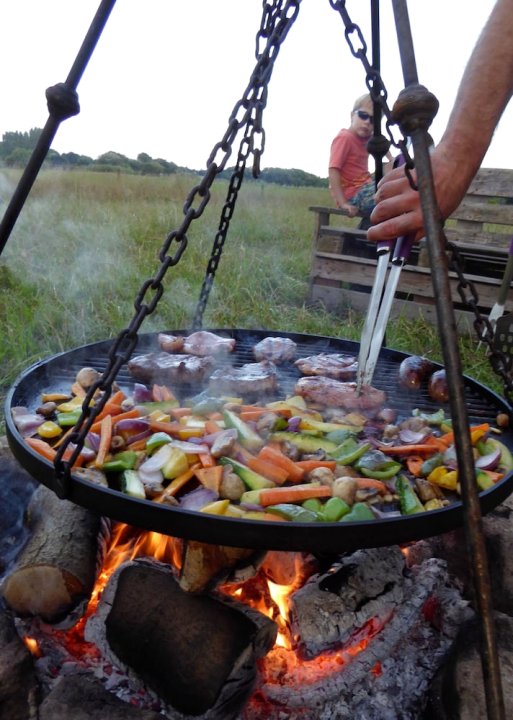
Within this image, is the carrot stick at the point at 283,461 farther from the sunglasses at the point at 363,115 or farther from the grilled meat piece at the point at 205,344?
the sunglasses at the point at 363,115

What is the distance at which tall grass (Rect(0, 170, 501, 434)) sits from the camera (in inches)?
203

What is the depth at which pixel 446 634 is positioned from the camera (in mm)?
2332

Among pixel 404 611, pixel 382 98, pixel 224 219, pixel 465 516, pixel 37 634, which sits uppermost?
pixel 382 98

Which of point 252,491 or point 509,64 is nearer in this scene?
point 509,64

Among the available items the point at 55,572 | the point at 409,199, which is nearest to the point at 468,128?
the point at 409,199

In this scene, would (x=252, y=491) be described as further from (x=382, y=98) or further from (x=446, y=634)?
(x=382, y=98)

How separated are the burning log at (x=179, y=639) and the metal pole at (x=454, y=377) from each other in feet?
3.34

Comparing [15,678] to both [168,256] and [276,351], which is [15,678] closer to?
[168,256]

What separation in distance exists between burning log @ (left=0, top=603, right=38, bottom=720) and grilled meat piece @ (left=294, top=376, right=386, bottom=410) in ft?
5.08

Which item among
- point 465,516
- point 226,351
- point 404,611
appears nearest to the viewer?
point 465,516

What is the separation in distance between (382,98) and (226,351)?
1.67 metres

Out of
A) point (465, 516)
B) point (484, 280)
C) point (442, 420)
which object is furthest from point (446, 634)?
point (484, 280)

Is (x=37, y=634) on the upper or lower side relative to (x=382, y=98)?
lower

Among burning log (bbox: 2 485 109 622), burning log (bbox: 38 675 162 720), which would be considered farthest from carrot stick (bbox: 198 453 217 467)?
burning log (bbox: 38 675 162 720)
